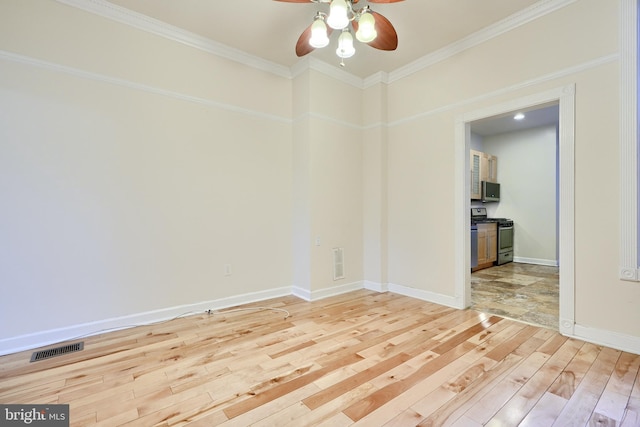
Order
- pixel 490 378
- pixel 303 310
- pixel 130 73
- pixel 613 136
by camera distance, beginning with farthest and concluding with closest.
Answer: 1. pixel 303 310
2. pixel 130 73
3. pixel 613 136
4. pixel 490 378

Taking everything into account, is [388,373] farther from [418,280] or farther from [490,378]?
[418,280]

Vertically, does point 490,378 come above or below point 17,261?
below

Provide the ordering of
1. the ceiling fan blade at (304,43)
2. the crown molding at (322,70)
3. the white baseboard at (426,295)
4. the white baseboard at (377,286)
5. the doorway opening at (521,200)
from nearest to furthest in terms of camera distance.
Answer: the ceiling fan blade at (304,43) → the white baseboard at (426,295) → the crown molding at (322,70) → the white baseboard at (377,286) → the doorway opening at (521,200)

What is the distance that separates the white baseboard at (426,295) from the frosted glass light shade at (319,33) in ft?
10.2

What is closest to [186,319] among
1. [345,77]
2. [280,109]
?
[280,109]

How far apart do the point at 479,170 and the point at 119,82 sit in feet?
21.1

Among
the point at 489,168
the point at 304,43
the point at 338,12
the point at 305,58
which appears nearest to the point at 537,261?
the point at 489,168

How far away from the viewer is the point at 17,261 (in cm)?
243

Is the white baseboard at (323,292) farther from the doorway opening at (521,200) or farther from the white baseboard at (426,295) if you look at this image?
the doorway opening at (521,200)

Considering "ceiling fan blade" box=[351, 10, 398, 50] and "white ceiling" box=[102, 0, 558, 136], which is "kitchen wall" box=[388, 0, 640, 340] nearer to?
"white ceiling" box=[102, 0, 558, 136]

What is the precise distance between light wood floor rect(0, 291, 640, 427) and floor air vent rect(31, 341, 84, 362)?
6 cm

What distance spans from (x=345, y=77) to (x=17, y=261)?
4109 millimetres

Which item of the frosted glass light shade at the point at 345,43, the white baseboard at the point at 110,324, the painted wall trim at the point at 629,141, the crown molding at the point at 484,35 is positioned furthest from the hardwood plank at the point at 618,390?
the white baseboard at the point at 110,324

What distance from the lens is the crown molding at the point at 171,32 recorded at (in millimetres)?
2724
